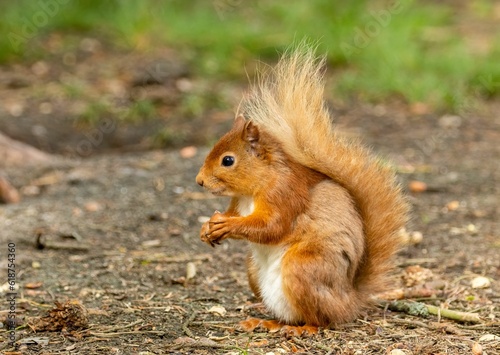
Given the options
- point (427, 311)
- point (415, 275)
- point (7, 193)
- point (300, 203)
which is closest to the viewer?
point (300, 203)

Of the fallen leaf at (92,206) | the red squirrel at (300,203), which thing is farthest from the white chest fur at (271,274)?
the fallen leaf at (92,206)

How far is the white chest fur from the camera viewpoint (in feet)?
8.66

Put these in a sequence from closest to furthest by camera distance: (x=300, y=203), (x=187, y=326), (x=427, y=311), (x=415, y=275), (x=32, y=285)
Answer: (x=300, y=203)
(x=187, y=326)
(x=427, y=311)
(x=32, y=285)
(x=415, y=275)

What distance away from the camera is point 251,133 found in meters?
2.71

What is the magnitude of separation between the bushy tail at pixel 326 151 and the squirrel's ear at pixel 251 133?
1.5 inches

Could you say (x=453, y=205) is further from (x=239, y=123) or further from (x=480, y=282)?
(x=239, y=123)

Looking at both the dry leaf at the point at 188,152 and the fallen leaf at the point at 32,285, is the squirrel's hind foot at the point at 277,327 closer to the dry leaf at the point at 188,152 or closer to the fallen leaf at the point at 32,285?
the fallen leaf at the point at 32,285

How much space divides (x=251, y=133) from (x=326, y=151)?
0.25m

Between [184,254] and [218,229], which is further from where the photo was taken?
[184,254]

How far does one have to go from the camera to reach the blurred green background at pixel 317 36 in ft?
21.8

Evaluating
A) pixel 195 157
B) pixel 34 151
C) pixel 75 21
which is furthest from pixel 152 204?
pixel 75 21

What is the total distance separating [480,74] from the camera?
6.67 metres

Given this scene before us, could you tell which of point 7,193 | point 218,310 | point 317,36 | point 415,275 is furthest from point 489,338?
point 317,36

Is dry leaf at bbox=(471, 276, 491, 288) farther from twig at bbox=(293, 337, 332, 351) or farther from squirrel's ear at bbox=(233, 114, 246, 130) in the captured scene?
squirrel's ear at bbox=(233, 114, 246, 130)
